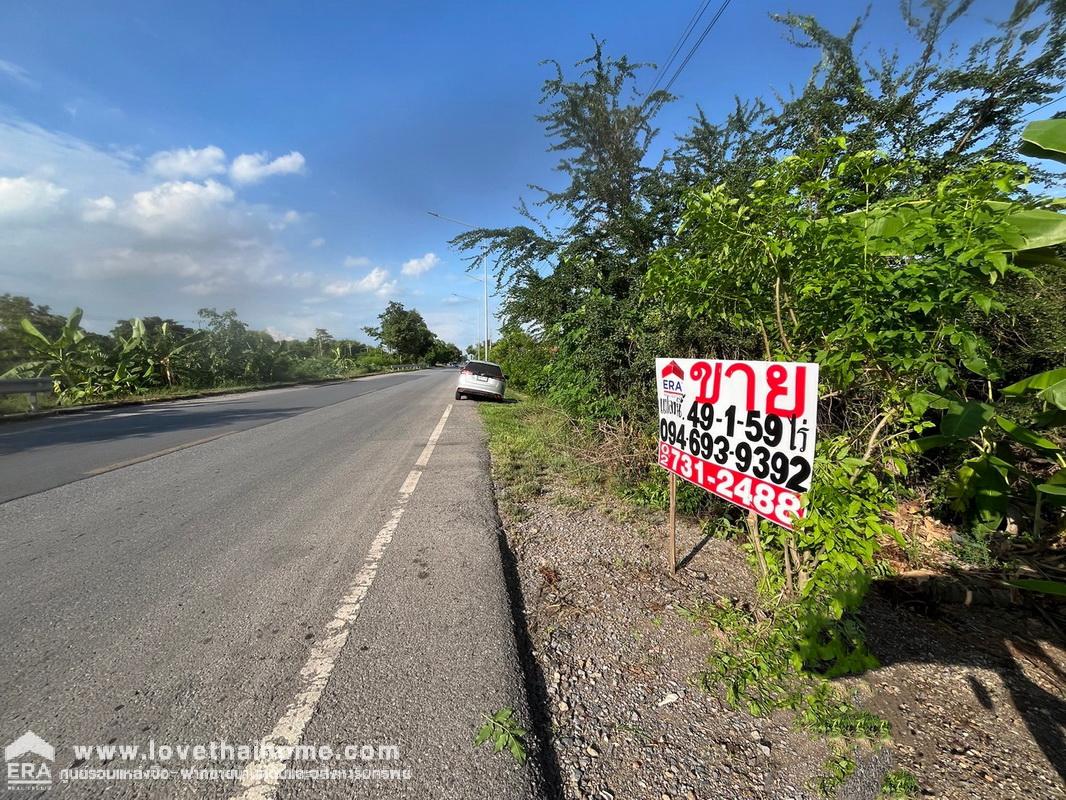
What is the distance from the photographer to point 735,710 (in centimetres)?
193

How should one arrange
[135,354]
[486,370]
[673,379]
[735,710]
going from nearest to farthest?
[735,710] → [673,379] → [486,370] → [135,354]

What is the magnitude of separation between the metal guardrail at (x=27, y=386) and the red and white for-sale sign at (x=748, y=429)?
55.4 feet

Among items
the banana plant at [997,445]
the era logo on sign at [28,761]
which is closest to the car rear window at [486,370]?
the banana plant at [997,445]

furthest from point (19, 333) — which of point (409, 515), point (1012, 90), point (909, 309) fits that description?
point (1012, 90)

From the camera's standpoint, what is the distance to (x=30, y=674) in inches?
82.9

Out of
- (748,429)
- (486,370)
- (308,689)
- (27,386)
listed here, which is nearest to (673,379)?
(748,429)

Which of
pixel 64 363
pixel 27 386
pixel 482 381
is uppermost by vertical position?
pixel 64 363

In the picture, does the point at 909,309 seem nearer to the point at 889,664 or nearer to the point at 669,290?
the point at 669,290

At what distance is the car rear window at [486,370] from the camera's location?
49.1 feet

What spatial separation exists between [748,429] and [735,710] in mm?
1329

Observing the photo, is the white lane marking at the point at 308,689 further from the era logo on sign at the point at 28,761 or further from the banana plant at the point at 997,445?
the banana plant at the point at 997,445

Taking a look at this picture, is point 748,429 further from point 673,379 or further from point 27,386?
point 27,386

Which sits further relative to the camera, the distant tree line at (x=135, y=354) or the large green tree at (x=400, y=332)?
the large green tree at (x=400, y=332)

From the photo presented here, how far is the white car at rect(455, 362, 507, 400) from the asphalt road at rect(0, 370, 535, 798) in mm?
9460
